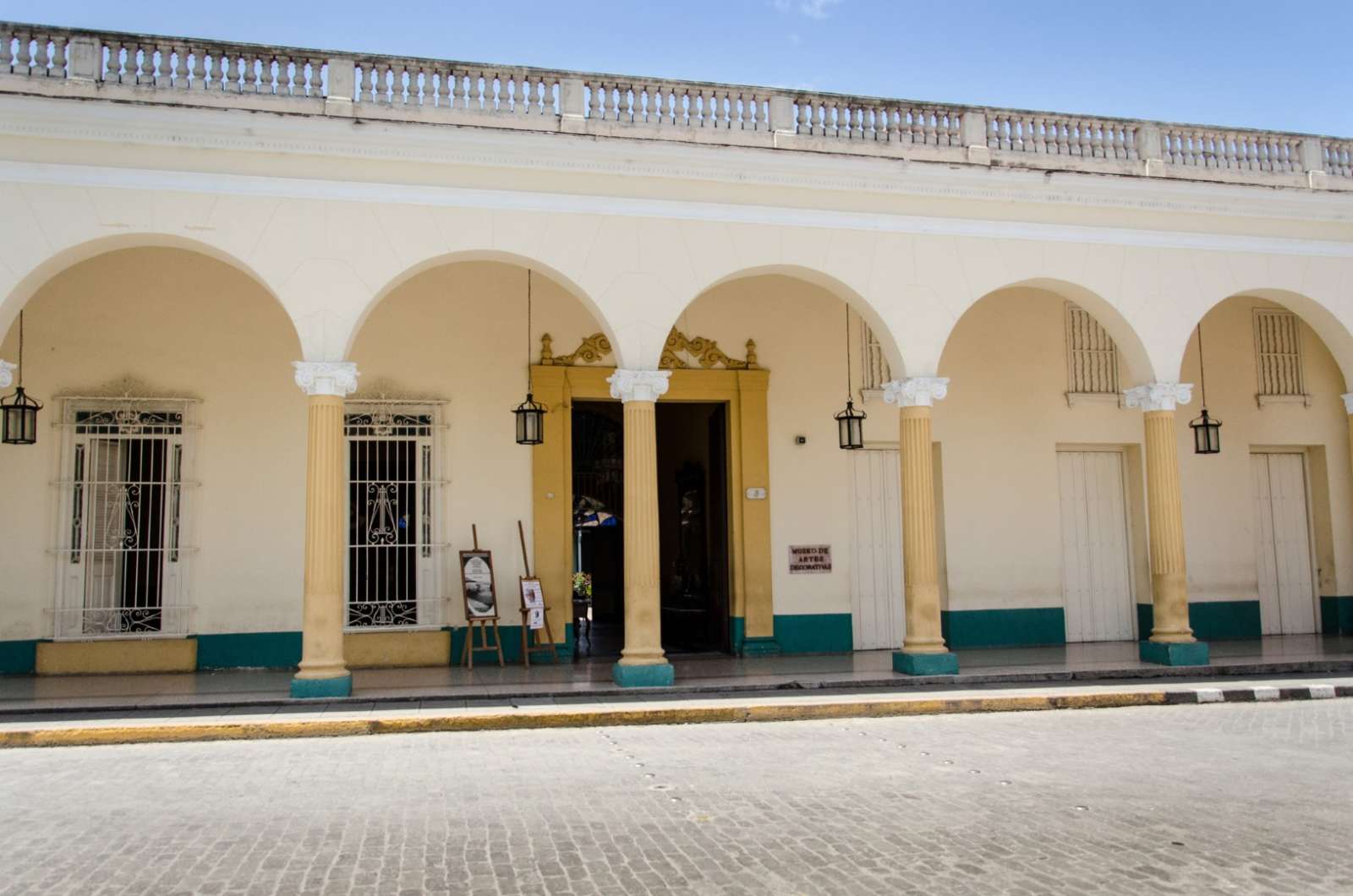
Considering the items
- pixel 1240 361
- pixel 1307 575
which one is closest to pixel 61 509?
pixel 1240 361

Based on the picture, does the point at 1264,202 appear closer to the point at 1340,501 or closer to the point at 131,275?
the point at 1340,501

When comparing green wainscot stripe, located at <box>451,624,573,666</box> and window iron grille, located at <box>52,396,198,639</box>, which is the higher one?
window iron grille, located at <box>52,396,198,639</box>

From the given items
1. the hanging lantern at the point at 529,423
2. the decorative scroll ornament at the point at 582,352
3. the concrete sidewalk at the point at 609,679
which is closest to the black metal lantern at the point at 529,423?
the hanging lantern at the point at 529,423

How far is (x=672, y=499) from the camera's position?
51.1 ft

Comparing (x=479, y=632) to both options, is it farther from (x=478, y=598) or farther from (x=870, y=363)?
(x=870, y=363)

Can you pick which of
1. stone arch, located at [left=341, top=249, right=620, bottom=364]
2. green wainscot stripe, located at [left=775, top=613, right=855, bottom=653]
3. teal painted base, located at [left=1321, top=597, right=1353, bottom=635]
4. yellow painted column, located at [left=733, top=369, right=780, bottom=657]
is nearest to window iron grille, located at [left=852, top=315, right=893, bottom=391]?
yellow painted column, located at [left=733, top=369, right=780, bottom=657]

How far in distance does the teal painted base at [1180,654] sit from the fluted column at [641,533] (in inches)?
199

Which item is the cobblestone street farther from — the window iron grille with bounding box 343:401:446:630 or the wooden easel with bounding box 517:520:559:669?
the window iron grille with bounding box 343:401:446:630

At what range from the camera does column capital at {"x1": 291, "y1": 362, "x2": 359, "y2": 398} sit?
32.7 ft

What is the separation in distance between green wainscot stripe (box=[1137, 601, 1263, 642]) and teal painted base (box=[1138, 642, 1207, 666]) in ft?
7.75

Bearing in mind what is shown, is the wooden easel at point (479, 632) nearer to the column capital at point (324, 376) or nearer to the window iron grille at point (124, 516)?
the column capital at point (324, 376)

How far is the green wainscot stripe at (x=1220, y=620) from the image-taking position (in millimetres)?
14133

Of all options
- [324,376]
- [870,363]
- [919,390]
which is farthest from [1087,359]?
[324,376]

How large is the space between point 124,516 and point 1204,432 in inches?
468
